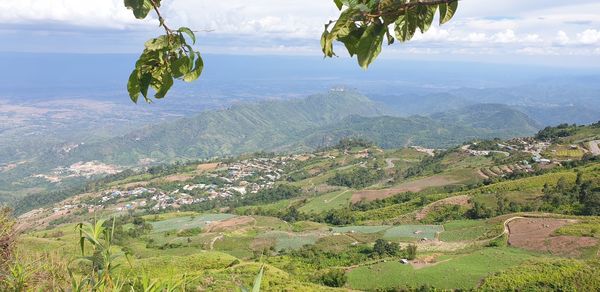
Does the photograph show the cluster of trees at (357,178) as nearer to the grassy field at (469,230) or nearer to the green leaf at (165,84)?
the grassy field at (469,230)

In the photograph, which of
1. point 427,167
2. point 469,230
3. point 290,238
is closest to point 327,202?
point 290,238

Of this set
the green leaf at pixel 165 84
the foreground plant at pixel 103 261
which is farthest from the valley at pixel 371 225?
the green leaf at pixel 165 84

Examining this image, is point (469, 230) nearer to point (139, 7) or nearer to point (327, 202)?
point (327, 202)

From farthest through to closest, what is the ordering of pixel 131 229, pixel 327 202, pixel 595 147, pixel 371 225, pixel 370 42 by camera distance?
pixel 327 202 < pixel 595 147 < pixel 131 229 < pixel 371 225 < pixel 370 42

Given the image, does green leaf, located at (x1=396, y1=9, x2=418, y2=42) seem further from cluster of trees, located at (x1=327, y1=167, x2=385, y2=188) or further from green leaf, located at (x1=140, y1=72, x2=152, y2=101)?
cluster of trees, located at (x1=327, y1=167, x2=385, y2=188)

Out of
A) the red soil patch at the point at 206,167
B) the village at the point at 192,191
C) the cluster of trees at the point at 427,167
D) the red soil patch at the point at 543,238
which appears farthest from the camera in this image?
the red soil patch at the point at 206,167

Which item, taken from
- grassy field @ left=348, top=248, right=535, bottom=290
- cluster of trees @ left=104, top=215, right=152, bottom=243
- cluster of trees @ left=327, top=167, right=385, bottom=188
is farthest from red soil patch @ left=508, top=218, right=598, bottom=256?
cluster of trees @ left=327, top=167, right=385, bottom=188
